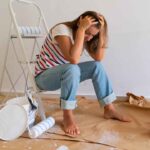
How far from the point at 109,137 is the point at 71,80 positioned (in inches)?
13.5

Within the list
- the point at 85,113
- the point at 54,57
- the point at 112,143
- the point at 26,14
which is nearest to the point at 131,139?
the point at 112,143

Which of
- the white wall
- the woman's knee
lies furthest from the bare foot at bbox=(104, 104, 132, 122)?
the white wall

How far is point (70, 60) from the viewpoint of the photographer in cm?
148

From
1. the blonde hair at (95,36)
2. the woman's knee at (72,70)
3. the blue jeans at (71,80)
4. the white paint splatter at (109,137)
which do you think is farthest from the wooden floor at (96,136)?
the blonde hair at (95,36)

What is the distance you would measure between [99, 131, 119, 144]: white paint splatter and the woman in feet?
0.44

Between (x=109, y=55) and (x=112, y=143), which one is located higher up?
(x=109, y=55)

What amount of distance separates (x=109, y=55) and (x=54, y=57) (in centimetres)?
63

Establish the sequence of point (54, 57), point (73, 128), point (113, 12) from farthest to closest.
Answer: point (113, 12)
point (54, 57)
point (73, 128)

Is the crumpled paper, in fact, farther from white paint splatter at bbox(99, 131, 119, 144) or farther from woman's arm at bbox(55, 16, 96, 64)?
woman's arm at bbox(55, 16, 96, 64)

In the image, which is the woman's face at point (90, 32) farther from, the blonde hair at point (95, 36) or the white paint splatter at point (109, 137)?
the white paint splatter at point (109, 137)

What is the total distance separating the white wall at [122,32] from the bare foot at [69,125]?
2.30 feet

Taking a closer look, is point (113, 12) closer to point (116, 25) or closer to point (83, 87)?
point (116, 25)

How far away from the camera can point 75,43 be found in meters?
1.47

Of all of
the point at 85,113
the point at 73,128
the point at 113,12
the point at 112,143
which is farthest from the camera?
the point at 113,12
